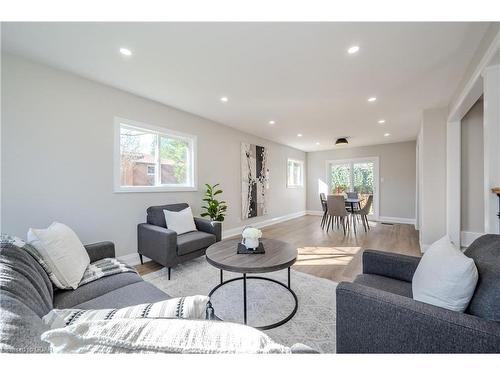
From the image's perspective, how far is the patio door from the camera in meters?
6.58

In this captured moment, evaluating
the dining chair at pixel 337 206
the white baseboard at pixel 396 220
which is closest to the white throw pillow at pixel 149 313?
the dining chair at pixel 337 206

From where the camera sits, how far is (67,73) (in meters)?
2.42

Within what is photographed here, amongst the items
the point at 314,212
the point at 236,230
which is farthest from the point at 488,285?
the point at 314,212

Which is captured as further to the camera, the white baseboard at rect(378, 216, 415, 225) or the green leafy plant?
the white baseboard at rect(378, 216, 415, 225)

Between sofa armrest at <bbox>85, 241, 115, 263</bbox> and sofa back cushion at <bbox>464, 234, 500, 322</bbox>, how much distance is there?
8.04 ft

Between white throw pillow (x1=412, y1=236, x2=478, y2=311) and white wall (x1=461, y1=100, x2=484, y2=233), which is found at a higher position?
white wall (x1=461, y1=100, x2=484, y2=233)

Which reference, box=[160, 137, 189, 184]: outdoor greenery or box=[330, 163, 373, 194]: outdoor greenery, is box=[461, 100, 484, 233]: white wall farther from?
box=[160, 137, 189, 184]: outdoor greenery

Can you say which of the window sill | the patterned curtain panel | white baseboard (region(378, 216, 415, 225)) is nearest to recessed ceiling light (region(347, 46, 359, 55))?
the window sill

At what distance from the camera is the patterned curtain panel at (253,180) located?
4980 mm

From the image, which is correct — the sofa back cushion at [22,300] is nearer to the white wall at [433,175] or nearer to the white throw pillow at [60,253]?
the white throw pillow at [60,253]

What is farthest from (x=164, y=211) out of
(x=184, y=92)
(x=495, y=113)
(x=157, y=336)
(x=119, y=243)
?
(x=495, y=113)

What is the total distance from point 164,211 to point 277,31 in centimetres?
250

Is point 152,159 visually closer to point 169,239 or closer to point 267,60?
point 169,239
